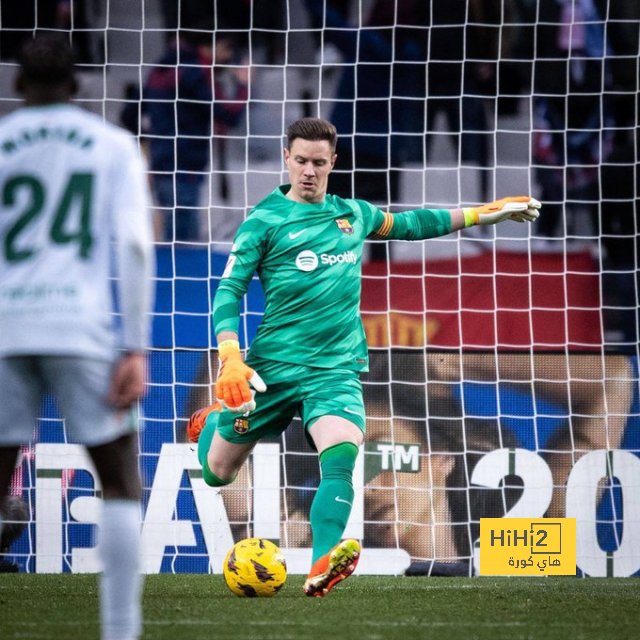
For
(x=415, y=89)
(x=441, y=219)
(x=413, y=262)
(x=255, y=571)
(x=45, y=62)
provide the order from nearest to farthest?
(x=45, y=62) → (x=255, y=571) → (x=441, y=219) → (x=413, y=262) → (x=415, y=89)

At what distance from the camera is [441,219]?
5.44m

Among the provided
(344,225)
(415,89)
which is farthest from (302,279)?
(415,89)

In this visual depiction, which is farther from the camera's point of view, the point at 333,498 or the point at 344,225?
the point at 344,225

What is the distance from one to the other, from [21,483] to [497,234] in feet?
13.5

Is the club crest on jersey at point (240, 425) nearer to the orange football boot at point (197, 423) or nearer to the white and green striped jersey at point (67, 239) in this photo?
the orange football boot at point (197, 423)

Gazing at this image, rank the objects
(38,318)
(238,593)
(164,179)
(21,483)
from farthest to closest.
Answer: (164,179) < (21,483) < (238,593) < (38,318)

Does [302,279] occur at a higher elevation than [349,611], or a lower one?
higher

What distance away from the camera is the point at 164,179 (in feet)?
30.5

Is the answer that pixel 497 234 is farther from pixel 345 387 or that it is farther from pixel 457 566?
pixel 345 387

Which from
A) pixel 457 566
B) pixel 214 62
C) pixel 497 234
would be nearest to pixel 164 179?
pixel 214 62

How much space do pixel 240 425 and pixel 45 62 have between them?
2488 millimetres

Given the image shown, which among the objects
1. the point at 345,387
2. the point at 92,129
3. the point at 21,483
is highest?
the point at 92,129

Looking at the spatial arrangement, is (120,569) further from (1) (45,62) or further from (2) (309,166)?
(2) (309,166)

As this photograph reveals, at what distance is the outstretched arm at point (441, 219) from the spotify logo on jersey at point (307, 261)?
422mm
